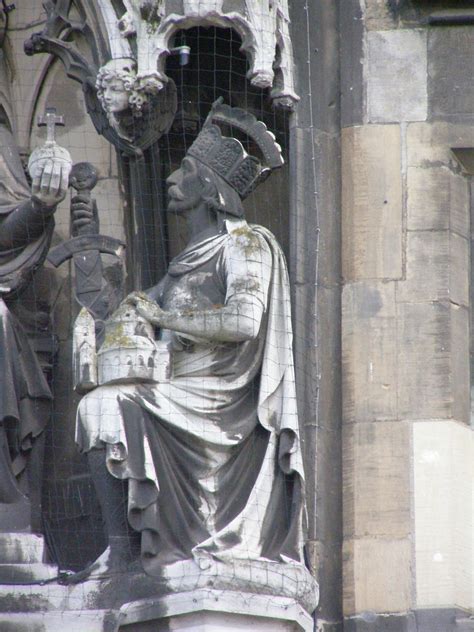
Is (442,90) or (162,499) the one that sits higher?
(442,90)

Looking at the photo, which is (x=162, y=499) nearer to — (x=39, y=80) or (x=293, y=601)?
(x=293, y=601)

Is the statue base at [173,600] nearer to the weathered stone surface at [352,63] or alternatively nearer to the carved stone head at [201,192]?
the carved stone head at [201,192]

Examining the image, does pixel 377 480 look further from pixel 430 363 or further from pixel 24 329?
pixel 24 329

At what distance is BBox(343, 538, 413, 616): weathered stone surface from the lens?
11.5 metres

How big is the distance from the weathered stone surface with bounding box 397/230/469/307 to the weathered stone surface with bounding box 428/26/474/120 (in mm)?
478

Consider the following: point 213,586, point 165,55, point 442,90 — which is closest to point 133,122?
point 165,55

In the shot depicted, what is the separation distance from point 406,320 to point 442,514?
28.6 inches

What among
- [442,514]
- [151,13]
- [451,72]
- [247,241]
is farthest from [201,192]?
[442,514]

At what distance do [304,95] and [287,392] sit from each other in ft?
4.07

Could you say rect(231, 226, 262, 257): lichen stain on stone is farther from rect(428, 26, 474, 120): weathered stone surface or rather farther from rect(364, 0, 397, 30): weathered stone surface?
rect(364, 0, 397, 30): weathered stone surface

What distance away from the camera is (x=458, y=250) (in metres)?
11.9

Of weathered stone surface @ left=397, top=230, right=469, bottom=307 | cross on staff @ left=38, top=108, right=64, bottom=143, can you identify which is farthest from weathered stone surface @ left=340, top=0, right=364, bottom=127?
cross on staff @ left=38, top=108, right=64, bottom=143

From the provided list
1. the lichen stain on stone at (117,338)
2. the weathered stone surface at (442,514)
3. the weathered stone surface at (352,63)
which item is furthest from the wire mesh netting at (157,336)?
the weathered stone surface at (442,514)

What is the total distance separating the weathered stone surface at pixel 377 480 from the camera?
11562mm
